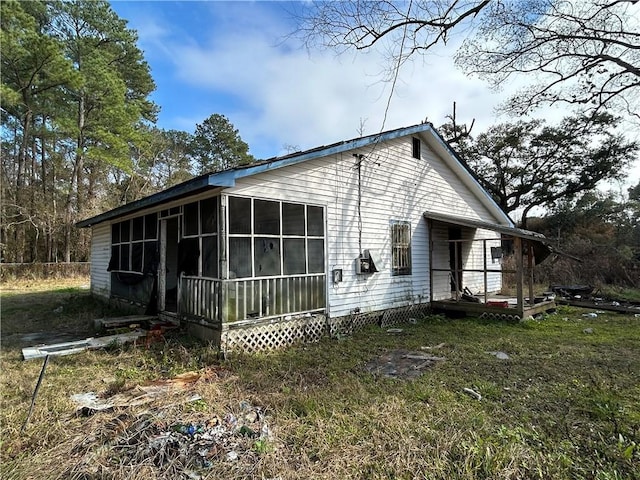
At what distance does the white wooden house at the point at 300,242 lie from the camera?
240 inches

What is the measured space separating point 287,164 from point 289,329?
3.12 metres

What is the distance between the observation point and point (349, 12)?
5.16 meters

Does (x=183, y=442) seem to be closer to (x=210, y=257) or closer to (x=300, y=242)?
(x=210, y=257)

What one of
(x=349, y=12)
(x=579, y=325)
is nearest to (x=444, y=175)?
(x=579, y=325)

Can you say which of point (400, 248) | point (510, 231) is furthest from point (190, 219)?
point (510, 231)

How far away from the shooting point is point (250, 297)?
615cm

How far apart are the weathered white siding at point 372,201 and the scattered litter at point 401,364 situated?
1876 millimetres

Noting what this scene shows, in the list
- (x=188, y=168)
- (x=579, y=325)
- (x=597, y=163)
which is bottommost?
(x=579, y=325)

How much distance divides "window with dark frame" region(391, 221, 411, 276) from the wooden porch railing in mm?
2597

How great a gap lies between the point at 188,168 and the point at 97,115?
930 centimetres

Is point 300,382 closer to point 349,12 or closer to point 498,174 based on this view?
point 349,12

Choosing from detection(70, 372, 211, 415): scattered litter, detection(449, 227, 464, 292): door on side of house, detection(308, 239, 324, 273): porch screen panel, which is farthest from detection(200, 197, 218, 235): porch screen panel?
detection(449, 227, 464, 292): door on side of house

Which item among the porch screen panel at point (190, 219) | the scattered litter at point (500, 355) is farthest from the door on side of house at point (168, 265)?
the scattered litter at point (500, 355)

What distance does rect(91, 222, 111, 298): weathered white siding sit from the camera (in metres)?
11.1
